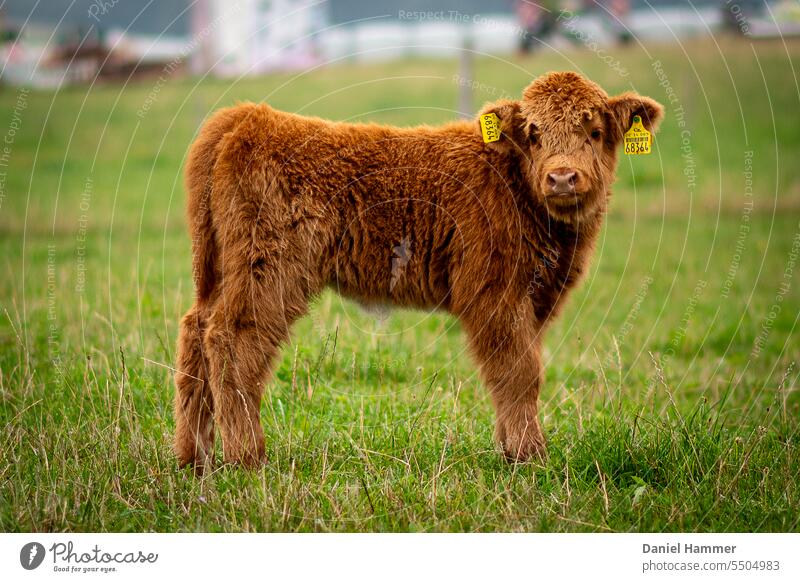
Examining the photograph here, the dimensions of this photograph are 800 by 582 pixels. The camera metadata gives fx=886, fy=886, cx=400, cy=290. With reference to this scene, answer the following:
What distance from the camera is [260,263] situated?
18.0ft

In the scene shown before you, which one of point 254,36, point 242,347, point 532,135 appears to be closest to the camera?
point 242,347

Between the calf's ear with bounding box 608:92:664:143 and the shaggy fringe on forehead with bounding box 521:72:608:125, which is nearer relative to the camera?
the shaggy fringe on forehead with bounding box 521:72:608:125

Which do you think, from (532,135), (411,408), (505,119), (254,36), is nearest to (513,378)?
(411,408)

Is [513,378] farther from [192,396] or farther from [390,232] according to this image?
[192,396]

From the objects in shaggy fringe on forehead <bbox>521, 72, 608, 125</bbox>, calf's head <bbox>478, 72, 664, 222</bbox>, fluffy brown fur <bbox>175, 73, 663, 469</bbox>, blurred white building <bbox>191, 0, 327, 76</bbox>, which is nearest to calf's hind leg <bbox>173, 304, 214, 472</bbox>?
fluffy brown fur <bbox>175, 73, 663, 469</bbox>

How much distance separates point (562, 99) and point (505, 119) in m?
0.39

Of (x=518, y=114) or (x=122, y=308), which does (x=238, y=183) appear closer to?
(x=518, y=114)

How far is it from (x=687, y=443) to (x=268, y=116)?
11.1 feet

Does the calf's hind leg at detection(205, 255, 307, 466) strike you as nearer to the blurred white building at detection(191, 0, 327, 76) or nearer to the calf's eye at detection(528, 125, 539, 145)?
the calf's eye at detection(528, 125, 539, 145)

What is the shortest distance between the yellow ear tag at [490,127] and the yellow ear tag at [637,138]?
0.89m

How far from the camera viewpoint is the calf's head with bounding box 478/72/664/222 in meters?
5.59

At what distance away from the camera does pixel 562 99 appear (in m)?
5.73
